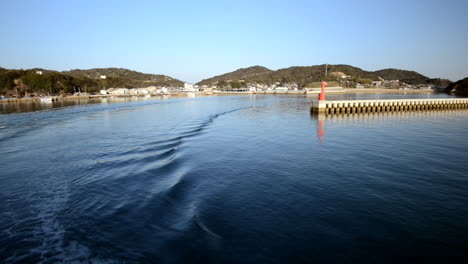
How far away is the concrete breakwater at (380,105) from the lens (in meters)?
43.9

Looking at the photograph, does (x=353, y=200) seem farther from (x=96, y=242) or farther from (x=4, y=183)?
(x=4, y=183)

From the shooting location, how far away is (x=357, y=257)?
22.3ft

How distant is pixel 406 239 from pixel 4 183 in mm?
17388

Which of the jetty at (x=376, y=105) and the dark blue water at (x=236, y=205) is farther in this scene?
the jetty at (x=376, y=105)

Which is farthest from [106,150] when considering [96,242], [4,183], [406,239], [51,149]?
[406,239]

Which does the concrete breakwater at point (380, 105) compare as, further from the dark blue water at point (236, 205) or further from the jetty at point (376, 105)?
the dark blue water at point (236, 205)

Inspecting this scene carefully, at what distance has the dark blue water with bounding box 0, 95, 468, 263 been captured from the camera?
710 centimetres

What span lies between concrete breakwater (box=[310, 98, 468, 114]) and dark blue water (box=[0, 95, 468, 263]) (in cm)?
2546

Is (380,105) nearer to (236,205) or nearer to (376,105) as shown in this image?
(376,105)

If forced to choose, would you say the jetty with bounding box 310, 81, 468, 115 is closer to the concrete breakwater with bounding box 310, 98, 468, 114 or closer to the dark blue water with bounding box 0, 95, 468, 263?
the concrete breakwater with bounding box 310, 98, 468, 114

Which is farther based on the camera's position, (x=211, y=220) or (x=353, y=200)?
(x=353, y=200)

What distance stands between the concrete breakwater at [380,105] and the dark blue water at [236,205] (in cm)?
2546

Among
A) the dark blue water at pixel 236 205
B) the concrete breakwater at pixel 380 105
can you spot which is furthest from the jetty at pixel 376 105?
the dark blue water at pixel 236 205

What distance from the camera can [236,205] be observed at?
387 inches
